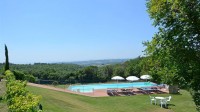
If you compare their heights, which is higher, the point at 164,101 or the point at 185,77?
the point at 185,77

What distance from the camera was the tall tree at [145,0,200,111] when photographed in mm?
5980

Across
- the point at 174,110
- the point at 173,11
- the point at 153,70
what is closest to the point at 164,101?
the point at 174,110

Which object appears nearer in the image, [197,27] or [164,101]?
[197,27]

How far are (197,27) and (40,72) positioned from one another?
4985cm

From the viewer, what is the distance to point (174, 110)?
1750 centimetres

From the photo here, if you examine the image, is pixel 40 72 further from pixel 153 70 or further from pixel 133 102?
pixel 153 70

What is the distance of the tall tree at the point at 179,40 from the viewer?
5.98m

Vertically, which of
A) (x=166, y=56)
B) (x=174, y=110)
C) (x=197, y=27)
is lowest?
(x=174, y=110)

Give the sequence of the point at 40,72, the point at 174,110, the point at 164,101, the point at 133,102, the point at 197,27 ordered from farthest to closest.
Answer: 1. the point at 40,72
2. the point at 133,102
3. the point at 164,101
4. the point at 174,110
5. the point at 197,27

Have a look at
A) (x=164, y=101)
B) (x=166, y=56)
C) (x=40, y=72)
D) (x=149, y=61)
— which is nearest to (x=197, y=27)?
(x=166, y=56)

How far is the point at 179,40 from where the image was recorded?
6105 millimetres

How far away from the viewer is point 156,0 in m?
6.64

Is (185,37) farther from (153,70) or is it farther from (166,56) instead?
(153,70)

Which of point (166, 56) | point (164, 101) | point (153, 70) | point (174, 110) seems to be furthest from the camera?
point (164, 101)
